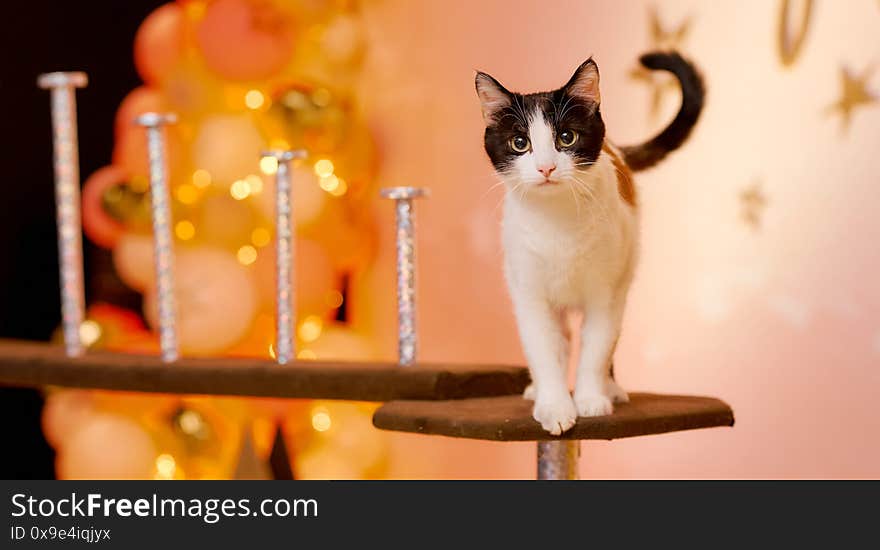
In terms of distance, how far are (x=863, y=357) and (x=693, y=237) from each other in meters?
0.34

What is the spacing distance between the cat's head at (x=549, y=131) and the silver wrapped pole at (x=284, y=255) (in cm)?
54

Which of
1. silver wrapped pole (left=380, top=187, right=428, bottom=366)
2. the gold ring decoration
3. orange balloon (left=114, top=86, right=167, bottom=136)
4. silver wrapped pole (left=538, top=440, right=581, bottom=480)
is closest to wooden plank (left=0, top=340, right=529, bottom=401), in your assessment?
silver wrapped pole (left=380, top=187, right=428, bottom=366)

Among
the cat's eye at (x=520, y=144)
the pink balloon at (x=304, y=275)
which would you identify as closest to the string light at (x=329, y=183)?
the pink balloon at (x=304, y=275)

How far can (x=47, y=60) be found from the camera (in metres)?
2.39

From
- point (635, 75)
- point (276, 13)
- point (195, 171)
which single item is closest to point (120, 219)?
point (195, 171)

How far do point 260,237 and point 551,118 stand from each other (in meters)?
0.91

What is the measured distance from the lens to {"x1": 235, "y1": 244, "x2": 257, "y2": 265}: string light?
197 centimetres

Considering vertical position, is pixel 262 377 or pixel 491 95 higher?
pixel 491 95

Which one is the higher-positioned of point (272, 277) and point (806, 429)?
point (272, 277)

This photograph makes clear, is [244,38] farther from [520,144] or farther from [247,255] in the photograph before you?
[520,144]

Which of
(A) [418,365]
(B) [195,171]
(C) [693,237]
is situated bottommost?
(A) [418,365]

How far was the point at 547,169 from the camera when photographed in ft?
3.94

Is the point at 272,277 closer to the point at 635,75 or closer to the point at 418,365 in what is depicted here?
the point at 418,365

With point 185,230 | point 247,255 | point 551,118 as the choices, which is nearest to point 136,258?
point 185,230
